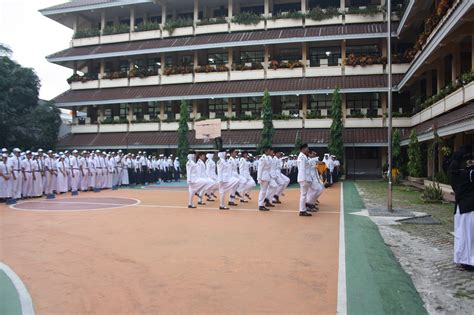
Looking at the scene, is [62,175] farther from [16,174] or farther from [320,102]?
[320,102]

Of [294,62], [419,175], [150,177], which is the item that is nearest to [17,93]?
[150,177]

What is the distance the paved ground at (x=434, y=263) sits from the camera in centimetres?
494

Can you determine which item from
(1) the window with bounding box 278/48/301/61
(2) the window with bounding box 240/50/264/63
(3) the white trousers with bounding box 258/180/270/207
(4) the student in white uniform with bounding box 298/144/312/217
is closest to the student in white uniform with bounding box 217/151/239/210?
(3) the white trousers with bounding box 258/180/270/207

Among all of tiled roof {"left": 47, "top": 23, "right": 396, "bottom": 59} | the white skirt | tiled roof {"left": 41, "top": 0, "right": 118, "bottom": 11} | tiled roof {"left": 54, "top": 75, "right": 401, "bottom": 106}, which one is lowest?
the white skirt

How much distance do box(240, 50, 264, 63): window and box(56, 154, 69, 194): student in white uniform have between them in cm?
1924

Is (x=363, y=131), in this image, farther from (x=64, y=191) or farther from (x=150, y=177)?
(x=64, y=191)

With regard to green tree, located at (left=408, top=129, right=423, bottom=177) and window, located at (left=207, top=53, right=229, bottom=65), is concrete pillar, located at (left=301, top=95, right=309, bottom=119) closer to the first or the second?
window, located at (left=207, top=53, right=229, bottom=65)

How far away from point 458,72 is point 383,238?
14.3 metres

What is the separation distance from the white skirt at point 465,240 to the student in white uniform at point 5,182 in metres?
14.8

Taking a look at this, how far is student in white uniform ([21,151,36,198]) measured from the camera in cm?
1644

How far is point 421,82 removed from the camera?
93.1ft

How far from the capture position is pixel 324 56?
3234 centimetres

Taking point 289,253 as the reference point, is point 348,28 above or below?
above

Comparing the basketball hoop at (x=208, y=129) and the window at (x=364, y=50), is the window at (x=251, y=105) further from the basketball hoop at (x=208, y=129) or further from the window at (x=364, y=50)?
the window at (x=364, y=50)
